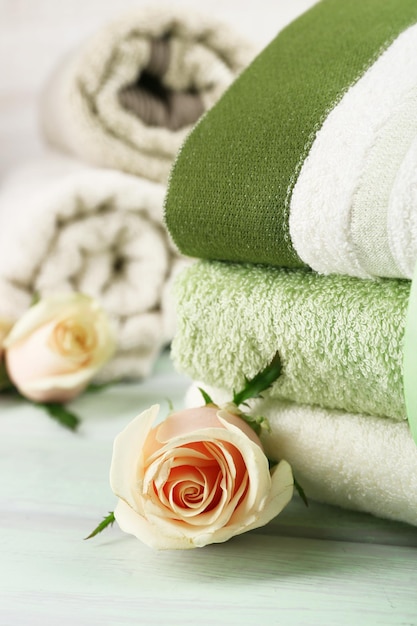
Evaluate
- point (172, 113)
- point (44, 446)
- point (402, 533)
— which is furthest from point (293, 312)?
point (172, 113)

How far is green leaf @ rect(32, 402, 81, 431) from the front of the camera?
613 millimetres

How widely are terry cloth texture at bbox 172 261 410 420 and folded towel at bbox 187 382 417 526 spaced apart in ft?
0.04

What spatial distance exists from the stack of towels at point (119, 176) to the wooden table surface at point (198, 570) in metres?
0.27

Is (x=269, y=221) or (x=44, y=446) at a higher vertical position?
(x=269, y=221)

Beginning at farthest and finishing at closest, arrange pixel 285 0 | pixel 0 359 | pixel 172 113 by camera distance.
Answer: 1. pixel 285 0
2. pixel 172 113
3. pixel 0 359

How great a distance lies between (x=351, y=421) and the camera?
421 millimetres

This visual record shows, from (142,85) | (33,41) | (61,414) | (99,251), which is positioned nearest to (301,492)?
(61,414)

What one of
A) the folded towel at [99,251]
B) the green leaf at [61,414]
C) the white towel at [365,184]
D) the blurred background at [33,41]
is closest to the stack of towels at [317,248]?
the white towel at [365,184]

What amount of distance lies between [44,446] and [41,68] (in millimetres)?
662

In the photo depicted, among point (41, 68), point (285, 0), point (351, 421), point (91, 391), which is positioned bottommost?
point (91, 391)

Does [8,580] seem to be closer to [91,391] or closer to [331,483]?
[331,483]

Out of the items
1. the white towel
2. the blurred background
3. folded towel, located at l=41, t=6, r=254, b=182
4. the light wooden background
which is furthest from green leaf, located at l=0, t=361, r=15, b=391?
the blurred background

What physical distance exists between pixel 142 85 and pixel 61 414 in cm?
39

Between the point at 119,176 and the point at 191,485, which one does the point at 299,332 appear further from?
the point at 119,176
